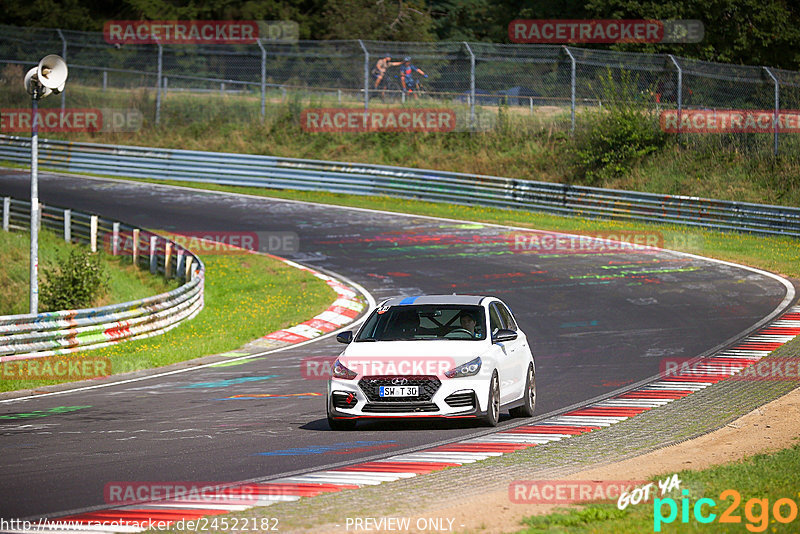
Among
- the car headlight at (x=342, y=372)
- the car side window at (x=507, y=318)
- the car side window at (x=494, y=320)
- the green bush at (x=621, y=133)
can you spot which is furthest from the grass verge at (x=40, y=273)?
the green bush at (x=621, y=133)

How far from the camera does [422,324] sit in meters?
12.7

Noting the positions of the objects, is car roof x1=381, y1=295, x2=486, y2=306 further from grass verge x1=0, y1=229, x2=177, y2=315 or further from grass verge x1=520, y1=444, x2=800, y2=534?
grass verge x1=0, y1=229, x2=177, y2=315

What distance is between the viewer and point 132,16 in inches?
2776

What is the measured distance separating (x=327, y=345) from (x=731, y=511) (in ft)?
42.0

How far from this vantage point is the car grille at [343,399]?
1152cm

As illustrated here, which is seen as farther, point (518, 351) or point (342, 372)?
point (518, 351)

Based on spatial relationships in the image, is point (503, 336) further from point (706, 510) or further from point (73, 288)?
point (73, 288)

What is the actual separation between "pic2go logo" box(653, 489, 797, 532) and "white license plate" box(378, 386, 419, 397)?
406cm

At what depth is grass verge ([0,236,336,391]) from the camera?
18938 mm

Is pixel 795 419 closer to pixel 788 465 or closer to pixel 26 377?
pixel 788 465

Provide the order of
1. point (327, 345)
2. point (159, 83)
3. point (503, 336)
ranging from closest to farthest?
point (503, 336) < point (327, 345) < point (159, 83)

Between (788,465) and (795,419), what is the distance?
2682 millimetres

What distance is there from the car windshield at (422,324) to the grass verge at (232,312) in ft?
21.2

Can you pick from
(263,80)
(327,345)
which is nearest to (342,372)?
(327,345)
